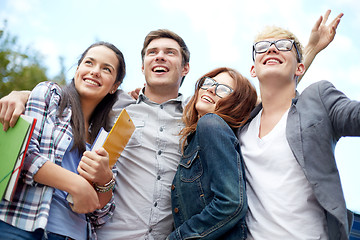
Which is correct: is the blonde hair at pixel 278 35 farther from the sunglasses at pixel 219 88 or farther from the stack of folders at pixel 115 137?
the stack of folders at pixel 115 137

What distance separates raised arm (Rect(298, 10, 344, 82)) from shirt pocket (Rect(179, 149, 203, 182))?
1.36 m

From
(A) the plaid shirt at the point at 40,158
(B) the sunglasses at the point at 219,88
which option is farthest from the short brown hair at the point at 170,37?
(A) the plaid shirt at the point at 40,158

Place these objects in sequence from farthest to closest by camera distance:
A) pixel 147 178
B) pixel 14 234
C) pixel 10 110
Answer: pixel 147 178, pixel 10 110, pixel 14 234

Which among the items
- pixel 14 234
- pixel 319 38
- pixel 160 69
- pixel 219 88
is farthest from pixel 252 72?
pixel 14 234

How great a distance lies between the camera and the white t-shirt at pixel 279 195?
2.28 m

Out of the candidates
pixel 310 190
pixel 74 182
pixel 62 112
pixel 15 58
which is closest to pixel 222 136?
pixel 310 190

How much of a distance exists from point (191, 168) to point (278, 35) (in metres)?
1.32

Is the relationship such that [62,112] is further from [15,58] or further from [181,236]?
[15,58]

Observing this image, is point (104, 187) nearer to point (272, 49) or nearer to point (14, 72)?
point (272, 49)

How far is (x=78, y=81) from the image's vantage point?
2941 mm

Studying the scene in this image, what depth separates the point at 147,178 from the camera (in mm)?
2969

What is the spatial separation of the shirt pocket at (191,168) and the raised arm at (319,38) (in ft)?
4.47

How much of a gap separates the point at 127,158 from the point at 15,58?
1787 centimetres

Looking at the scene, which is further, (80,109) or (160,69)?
(160,69)
